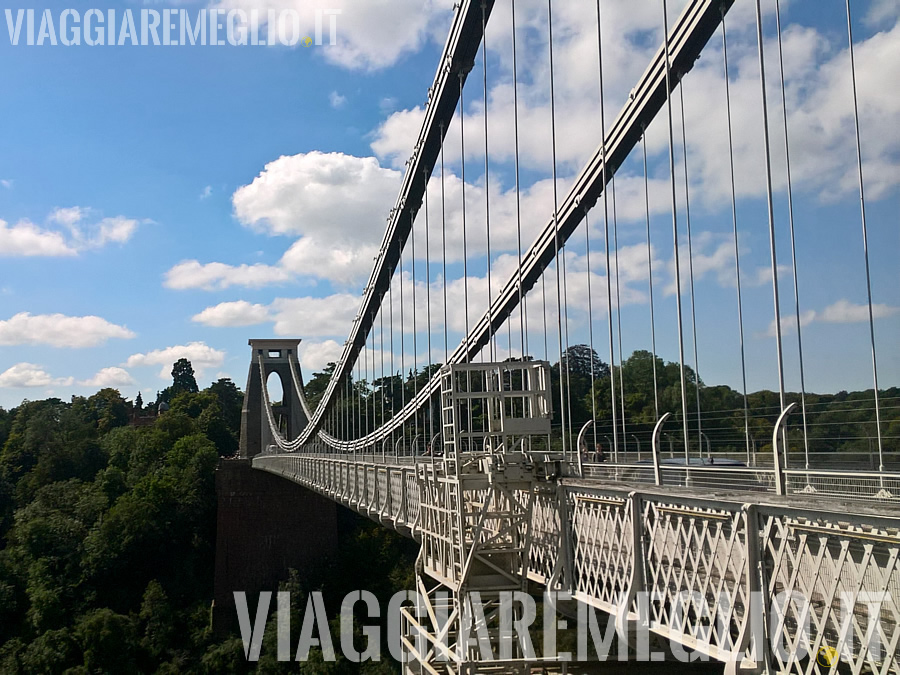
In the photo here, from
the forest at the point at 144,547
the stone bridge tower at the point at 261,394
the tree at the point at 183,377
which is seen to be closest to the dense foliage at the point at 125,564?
the forest at the point at 144,547

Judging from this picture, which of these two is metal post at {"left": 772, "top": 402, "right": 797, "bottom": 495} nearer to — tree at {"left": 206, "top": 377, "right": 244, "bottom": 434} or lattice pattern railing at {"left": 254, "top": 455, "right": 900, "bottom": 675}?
lattice pattern railing at {"left": 254, "top": 455, "right": 900, "bottom": 675}

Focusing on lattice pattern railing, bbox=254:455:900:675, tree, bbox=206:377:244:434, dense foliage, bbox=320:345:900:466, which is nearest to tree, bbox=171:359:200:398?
tree, bbox=206:377:244:434

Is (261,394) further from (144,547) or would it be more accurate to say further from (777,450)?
(777,450)

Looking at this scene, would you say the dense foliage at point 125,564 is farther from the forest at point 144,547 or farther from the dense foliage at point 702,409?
the dense foliage at point 702,409

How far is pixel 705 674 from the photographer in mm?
8977

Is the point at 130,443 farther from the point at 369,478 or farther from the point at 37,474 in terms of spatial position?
the point at 369,478

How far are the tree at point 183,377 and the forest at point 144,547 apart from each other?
51678 millimetres

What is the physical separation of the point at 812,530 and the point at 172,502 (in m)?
45.7

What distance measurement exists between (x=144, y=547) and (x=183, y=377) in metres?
72.3

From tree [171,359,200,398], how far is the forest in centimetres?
5168

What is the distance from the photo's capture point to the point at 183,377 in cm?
11225

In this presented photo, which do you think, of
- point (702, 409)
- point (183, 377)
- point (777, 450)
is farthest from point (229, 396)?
point (777, 450)

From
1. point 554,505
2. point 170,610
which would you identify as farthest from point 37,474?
point 554,505

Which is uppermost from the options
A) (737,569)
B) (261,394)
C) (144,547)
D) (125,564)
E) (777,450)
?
(261,394)
